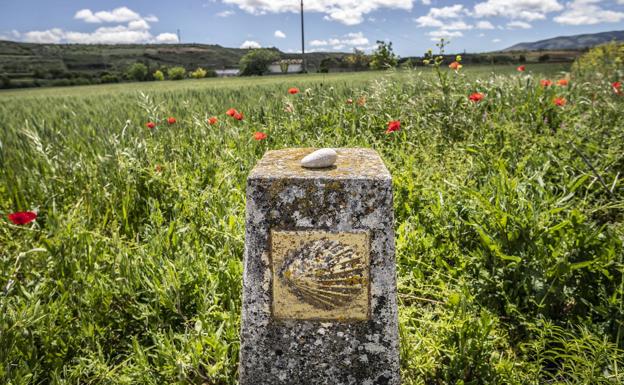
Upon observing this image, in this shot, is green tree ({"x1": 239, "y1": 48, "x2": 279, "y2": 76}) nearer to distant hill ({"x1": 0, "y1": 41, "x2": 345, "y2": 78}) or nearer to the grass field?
distant hill ({"x1": 0, "y1": 41, "x2": 345, "y2": 78})

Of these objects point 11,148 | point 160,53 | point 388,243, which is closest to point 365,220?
point 388,243

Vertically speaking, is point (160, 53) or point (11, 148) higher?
point (160, 53)

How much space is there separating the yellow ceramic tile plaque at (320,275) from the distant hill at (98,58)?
4007 cm

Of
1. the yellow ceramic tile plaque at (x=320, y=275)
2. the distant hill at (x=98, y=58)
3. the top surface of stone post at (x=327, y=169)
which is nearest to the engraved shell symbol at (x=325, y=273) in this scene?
the yellow ceramic tile plaque at (x=320, y=275)

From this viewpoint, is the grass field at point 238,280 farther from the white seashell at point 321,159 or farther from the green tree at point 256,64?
the green tree at point 256,64

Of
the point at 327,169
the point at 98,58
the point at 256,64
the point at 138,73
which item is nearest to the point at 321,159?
the point at 327,169

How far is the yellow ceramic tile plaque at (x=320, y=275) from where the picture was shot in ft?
4.63

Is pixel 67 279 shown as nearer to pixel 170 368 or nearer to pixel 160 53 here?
pixel 170 368

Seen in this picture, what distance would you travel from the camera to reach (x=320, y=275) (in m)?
1.44

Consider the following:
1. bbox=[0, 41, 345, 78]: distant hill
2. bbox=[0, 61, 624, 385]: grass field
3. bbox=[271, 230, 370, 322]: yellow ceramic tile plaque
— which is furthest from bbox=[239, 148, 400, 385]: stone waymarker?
bbox=[0, 41, 345, 78]: distant hill

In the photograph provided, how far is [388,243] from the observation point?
140 cm

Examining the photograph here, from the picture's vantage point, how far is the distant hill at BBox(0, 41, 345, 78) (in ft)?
149

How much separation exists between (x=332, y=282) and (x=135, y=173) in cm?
254

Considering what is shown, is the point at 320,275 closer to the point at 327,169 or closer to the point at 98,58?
the point at 327,169
